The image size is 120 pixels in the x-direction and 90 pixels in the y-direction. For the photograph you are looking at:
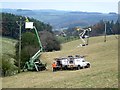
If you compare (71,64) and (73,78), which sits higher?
(73,78)

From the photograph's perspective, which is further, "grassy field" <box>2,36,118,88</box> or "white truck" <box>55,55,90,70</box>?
"white truck" <box>55,55,90,70</box>

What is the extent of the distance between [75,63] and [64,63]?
111 centimetres

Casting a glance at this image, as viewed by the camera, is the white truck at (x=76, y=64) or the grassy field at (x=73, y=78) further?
the white truck at (x=76, y=64)

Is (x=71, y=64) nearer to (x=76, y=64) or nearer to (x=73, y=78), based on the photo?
(x=76, y=64)

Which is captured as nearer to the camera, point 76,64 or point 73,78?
point 73,78

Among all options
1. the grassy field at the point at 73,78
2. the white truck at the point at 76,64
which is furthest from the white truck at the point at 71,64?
the grassy field at the point at 73,78

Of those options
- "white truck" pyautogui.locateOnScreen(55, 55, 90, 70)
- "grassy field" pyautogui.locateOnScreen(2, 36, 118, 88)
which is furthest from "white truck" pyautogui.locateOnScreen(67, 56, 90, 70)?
"grassy field" pyautogui.locateOnScreen(2, 36, 118, 88)

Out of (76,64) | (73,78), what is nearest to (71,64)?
(76,64)

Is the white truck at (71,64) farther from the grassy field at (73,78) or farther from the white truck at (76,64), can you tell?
the grassy field at (73,78)

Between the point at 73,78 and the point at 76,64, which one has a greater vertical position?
the point at 73,78

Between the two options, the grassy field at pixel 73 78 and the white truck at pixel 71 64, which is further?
the white truck at pixel 71 64

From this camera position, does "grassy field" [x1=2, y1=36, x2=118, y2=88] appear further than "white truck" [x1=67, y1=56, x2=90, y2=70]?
No

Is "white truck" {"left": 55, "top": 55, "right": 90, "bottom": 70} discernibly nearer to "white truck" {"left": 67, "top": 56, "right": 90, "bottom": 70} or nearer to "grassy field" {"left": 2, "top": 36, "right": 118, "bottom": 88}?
"white truck" {"left": 67, "top": 56, "right": 90, "bottom": 70}

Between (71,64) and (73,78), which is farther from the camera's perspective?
(71,64)
